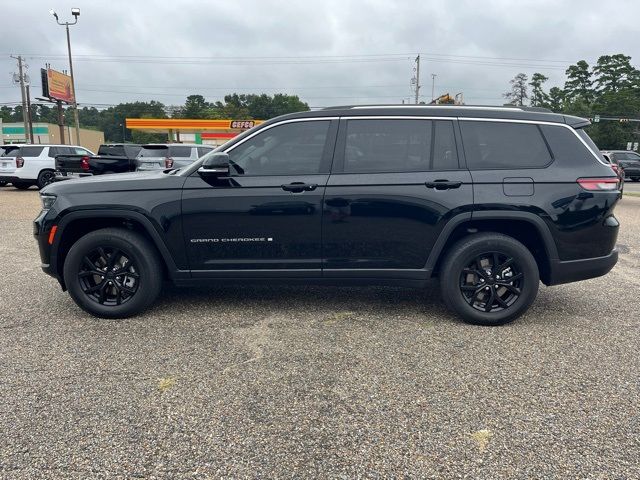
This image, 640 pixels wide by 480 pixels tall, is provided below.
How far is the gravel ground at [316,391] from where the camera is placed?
2.31m

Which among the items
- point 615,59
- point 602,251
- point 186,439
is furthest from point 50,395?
point 615,59

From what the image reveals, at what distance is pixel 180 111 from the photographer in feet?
309

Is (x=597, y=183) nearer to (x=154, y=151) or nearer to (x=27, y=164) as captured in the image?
(x=154, y=151)

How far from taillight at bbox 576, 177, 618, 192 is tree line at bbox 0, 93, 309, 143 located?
7495cm

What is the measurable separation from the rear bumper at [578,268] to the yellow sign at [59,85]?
44490mm

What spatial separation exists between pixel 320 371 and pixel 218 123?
4561 cm

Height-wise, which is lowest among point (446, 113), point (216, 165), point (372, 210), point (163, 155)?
point (372, 210)

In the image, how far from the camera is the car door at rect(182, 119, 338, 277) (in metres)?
3.90

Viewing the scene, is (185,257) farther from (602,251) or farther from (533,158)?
(602,251)

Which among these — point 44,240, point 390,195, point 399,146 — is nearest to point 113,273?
point 44,240

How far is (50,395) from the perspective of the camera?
2.88 meters

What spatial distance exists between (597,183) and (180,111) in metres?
98.6

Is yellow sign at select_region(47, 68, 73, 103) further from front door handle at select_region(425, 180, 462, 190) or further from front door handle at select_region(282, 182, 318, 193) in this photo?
front door handle at select_region(425, 180, 462, 190)

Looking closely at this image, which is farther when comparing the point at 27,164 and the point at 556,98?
the point at 556,98
